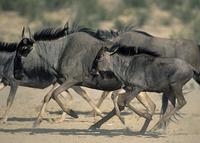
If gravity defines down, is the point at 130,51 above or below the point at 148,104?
above

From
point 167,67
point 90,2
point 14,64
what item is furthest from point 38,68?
point 90,2

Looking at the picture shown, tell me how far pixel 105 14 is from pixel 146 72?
2134cm

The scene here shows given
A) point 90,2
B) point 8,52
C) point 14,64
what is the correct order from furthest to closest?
1. point 90,2
2. point 8,52
3. point 14,64

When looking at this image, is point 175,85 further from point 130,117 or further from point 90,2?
point 90,2

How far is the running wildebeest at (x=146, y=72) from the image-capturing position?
490 inches

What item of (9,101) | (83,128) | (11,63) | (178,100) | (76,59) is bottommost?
(83,128)

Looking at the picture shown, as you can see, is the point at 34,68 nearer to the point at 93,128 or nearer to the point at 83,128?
the point at 83,128

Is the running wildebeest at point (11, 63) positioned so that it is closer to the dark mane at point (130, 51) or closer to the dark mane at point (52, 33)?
the dark mane at point (52, 33)

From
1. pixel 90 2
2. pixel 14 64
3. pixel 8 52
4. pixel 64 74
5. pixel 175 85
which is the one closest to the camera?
pixel 175 85

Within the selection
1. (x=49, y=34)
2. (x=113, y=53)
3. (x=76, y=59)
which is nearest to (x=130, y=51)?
(x=113, y=53)

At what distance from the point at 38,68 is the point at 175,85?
9.64 ft

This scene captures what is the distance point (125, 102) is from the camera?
1252 cm

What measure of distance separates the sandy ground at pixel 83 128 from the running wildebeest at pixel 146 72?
1.72 ft

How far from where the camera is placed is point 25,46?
45.7ft
